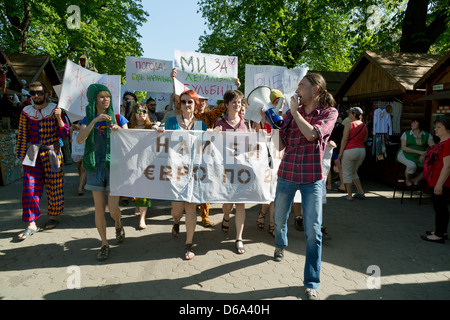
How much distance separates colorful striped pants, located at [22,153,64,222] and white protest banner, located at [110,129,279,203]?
5.22 feet

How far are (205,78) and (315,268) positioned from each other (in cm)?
447

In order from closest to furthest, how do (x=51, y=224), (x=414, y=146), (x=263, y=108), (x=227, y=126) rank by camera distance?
(x=263, y=108)
(x=227, y=126)
(x=51, y=224)
(x=414, y=146)

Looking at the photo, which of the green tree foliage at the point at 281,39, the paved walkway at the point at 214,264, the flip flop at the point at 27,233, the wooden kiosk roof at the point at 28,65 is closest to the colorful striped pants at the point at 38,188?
the flip flop at the point at 27,233

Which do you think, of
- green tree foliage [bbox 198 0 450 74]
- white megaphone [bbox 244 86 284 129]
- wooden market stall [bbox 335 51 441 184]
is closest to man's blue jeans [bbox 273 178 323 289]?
white megaphone [bbox 244 86 284 129]

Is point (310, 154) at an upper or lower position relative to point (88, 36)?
lower

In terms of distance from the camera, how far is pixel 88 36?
837 inches

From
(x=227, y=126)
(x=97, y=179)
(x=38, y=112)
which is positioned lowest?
(x=97, y=179)

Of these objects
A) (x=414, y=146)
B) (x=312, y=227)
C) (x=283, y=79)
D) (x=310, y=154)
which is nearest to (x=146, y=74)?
(x=283, y=79)

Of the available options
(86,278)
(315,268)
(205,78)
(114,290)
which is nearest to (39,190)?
(86,278)

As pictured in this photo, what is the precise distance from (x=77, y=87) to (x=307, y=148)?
3470 mm

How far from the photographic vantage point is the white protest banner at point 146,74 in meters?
6.96

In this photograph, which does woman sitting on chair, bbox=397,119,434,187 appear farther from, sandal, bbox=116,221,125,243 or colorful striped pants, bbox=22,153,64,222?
colorful striped pants, bbox=22,153,64,222

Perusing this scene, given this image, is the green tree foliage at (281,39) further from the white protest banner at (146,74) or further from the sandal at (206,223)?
the sandal at (206,223)

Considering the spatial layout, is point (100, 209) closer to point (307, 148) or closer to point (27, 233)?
point (27, 233)
